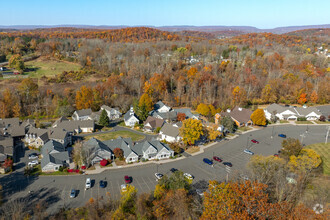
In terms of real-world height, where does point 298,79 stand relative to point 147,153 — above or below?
above

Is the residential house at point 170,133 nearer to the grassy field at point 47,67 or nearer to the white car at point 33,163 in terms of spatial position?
the white car at point 33,163

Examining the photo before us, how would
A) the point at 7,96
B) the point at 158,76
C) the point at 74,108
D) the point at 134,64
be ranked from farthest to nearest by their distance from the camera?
the point at 134,64, the point at 158,76, the point at 74,108, the point at 7,96

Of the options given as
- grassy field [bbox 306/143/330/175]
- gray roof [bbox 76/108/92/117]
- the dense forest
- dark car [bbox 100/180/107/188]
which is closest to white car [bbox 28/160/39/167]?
dark car [bbox 100/180/107/188]

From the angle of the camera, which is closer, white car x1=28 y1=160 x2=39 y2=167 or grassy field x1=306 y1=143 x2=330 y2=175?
grassy field x1=306 y1=143 x2=330 y2=175

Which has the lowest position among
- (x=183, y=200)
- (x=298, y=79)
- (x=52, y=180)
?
(x=52, y=180)

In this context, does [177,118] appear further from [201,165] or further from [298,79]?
[298,79]

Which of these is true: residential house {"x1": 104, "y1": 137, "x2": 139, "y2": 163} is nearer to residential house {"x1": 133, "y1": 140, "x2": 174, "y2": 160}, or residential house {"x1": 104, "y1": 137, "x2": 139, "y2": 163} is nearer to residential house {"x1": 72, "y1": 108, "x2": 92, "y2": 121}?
residential house {"x1": 133, "y1": 140, "x2": 174, "y2": 160}

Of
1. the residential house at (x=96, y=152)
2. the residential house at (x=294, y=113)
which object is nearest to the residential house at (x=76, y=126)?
the residential house at (x=96, y=152)

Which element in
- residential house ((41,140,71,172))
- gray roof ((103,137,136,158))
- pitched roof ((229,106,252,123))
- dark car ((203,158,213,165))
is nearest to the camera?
residential house ((41,140,71,172))

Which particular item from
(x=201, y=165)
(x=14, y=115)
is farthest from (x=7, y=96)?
(x=201, y=165)
